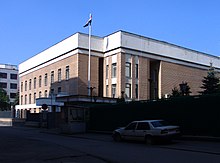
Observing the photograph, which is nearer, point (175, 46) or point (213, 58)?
point (175, 46)

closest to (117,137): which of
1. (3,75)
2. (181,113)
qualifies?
(181,113)

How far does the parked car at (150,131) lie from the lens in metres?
20.7

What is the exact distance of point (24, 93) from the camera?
84438 millimetres

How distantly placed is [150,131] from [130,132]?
220 centimetres

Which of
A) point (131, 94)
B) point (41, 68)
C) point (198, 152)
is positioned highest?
point (41, 68)

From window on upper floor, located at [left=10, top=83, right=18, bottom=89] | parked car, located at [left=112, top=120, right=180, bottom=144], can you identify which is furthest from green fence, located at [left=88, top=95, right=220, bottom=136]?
window on upper floor, located at [left=10, top=83, right=18, bottom=89]

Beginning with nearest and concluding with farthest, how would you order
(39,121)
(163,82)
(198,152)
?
(198,152) < (39,121) < (163,82)

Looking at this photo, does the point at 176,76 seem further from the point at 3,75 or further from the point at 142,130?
the point at 3,75

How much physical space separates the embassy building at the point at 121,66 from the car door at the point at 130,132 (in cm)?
3145

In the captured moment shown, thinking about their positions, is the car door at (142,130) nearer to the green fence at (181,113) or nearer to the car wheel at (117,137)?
the car wheel at (117,137)

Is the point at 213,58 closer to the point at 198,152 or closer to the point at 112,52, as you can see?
the point at 112,52

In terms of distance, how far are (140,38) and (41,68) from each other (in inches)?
977

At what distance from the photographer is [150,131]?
21.3 m

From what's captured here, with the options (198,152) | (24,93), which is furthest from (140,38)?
(198,152)
